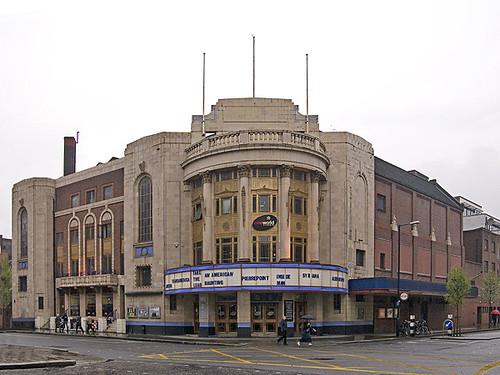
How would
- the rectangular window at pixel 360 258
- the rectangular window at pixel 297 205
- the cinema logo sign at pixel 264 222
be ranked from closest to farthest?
the cinema logo sign at pixel 264 222 < the rectangular window at pixel 297 205 < the rectangular window at pixel 360 258

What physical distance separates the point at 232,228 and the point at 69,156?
34932 mm

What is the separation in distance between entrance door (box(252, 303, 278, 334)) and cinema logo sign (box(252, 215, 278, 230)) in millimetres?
5983

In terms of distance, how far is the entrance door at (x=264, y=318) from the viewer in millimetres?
48438

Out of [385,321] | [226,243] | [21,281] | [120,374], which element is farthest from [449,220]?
[120,374]

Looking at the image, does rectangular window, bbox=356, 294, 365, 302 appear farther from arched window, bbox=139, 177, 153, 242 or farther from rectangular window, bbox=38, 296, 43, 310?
rectangular window, bbox=38, 296, 43, 310

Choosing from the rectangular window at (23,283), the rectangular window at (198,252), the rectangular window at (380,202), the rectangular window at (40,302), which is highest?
the rectangular window at (380,202)

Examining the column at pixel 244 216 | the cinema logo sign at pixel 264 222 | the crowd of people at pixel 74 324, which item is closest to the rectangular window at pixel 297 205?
the cinema logo sign at pixel 264 222

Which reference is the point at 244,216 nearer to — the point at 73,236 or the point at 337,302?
the point at 337,302

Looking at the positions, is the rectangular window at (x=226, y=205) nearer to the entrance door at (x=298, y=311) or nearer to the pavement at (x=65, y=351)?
the entrance door at (x=298, y=311)

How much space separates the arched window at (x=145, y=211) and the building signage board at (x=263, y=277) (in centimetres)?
827

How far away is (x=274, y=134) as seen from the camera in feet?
163

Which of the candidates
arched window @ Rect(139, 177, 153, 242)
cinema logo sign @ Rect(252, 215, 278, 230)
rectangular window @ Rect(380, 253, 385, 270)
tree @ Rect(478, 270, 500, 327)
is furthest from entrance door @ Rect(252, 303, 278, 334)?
tree @ Rect(478, 270, 500, 327)

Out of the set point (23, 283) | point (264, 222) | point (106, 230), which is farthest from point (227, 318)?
point (23, 283)

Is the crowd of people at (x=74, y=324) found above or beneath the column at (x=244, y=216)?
beneath
